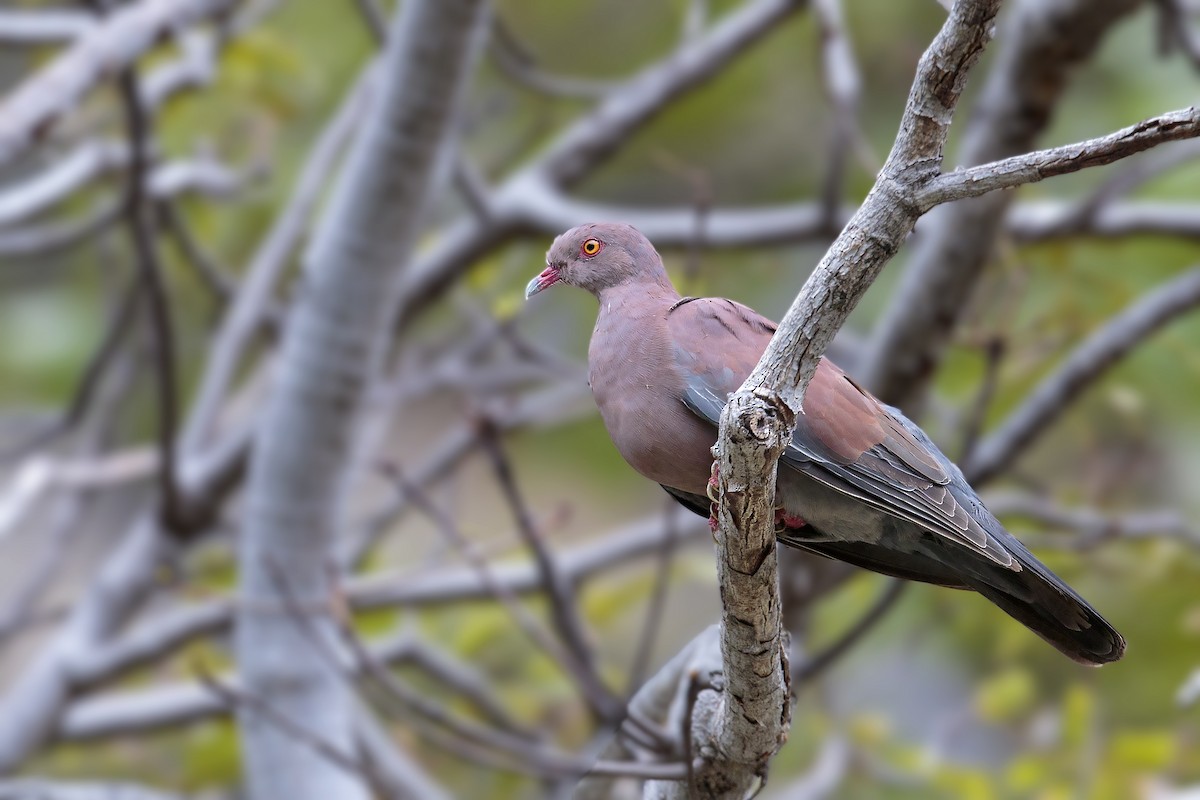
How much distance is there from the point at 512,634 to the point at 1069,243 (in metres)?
3.76

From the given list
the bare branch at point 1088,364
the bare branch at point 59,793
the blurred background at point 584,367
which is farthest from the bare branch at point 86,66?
the bare branch at point 1088,364

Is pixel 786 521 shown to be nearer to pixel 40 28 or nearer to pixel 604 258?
pixel 604 258

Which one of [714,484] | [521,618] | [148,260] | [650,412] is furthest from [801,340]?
[148,260]

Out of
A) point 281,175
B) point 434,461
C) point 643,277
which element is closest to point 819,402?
point 643,277

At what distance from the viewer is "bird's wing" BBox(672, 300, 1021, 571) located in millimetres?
2145

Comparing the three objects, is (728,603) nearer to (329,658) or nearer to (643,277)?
(643,277)

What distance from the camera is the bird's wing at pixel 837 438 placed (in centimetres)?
214

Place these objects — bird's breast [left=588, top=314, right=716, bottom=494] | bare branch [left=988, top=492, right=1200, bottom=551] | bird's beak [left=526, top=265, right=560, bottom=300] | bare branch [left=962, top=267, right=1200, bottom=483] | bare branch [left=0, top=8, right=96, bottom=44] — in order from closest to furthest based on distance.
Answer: bird's breast [left=588, top=314, right=716, bottom=494], bird's beak [left=526, top=265, right=560, bottom=300], bare branch [left=962, top=267, right=1200, bottom=483], bare branch [left=988, top=492, right=1200, bottom=551], bare branch [left=0, top=8, right=96, bottom=44]

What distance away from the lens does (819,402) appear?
7.19ft

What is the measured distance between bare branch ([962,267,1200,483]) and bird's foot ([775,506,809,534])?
7.85 feet

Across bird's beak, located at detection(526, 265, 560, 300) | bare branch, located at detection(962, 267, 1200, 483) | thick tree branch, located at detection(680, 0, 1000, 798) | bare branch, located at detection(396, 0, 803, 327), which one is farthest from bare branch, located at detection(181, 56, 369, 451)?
thick tree branch, located at detection(680, 0, 1000, 798)

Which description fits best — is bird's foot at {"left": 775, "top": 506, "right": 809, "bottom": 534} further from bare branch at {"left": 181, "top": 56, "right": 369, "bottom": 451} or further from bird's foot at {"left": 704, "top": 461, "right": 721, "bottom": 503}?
bare branch at {"left": 181, "top": 56, "right": 369, "bottom": 451}

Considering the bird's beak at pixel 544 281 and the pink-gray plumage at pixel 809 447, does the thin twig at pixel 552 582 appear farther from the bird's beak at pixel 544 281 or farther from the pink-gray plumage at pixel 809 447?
the pink-gray plumage at pixel 809 447

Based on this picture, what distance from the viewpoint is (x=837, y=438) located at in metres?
2.18
